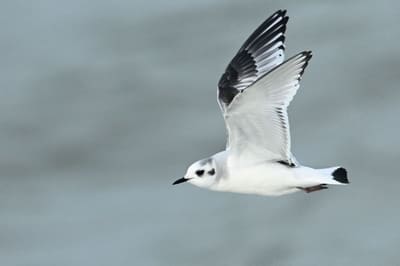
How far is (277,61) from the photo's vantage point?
31.8ft

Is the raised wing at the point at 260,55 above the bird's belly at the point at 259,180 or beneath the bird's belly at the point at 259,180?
above

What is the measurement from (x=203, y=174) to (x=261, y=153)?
→ 38cm

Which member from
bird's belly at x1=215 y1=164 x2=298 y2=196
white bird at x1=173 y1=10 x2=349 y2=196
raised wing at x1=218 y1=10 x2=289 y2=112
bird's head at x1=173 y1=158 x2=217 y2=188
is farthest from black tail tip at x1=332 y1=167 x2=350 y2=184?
raised wing at x1=218 y1=10 x2=289 y2=112

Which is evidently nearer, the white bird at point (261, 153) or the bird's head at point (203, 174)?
the white bird at point (261, 153)

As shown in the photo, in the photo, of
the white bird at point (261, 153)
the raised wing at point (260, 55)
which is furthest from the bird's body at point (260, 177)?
the raised wing at point (260, 55)

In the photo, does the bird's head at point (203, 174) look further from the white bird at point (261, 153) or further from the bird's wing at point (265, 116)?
the bird's wing at point (265, 116)

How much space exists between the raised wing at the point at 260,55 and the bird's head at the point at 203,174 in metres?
0.78

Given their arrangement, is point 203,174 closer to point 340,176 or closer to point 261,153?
point 261,153

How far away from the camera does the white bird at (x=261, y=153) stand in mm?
8750

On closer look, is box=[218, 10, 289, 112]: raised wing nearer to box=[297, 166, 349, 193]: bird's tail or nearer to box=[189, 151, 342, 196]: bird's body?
box=[189, 151, 342, 196]: bird's body

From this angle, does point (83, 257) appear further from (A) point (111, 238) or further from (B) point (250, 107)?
(B) point (250, 107)

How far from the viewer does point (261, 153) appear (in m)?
9.12

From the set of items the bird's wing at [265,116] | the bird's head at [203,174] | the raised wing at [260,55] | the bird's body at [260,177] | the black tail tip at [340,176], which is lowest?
the black tail tip at [340,176]

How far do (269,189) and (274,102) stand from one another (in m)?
0.57
